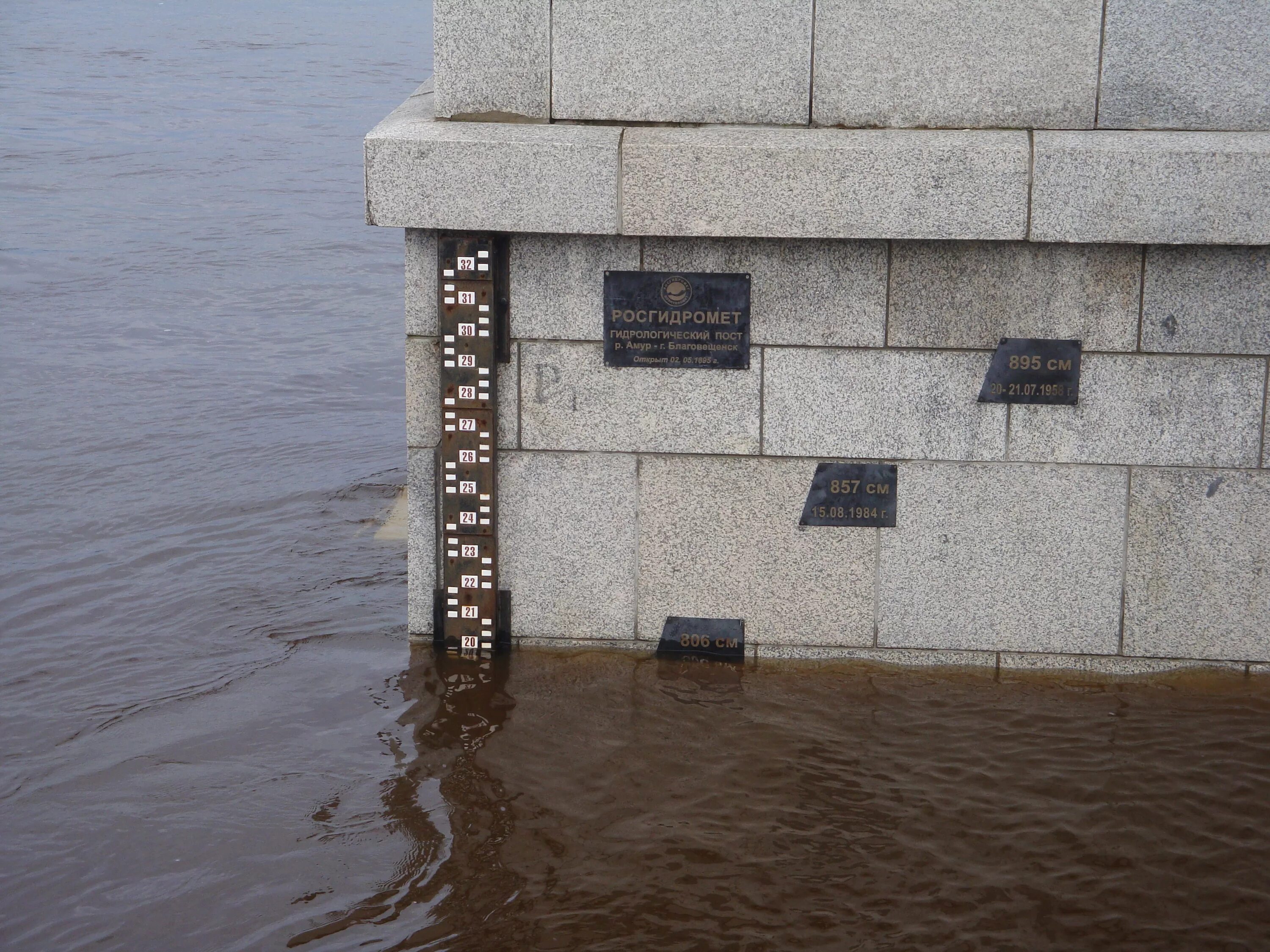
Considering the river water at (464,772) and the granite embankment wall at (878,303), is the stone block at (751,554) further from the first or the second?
the river water at (464,772)

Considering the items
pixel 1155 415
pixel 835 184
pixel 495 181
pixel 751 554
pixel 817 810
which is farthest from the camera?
pixel 751 554

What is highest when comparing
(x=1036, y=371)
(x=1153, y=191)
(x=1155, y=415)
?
(x=1153, y=191)

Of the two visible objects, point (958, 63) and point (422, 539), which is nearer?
point (958, 63)

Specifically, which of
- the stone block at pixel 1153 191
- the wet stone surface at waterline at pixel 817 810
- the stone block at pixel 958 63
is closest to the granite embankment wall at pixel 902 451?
the stone block at pixel 1153 191

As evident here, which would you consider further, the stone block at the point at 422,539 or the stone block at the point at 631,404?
the stone block at the point at 422,539

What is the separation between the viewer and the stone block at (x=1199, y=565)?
7.57 metres

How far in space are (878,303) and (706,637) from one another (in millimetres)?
1999

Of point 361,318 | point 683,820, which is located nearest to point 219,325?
point 361,318

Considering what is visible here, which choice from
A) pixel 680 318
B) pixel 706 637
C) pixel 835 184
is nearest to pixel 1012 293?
pixel 835 184

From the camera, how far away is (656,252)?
7.61 meters

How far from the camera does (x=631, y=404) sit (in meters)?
7.77

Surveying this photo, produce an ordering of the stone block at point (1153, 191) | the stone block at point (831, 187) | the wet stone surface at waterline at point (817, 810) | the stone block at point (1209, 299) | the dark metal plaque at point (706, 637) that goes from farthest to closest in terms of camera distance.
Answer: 1. the dark metal plaque at point (706, 637)
2. the stone block at point (1209, 299)
3. the stone block at point (831, 187)
4. the stone block at point (1153, 191)
5. the wet stone surface at waterline at point (817, 810)

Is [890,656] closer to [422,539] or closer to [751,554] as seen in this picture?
[751,554]

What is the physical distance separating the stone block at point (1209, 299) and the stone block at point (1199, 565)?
26.4 inches
